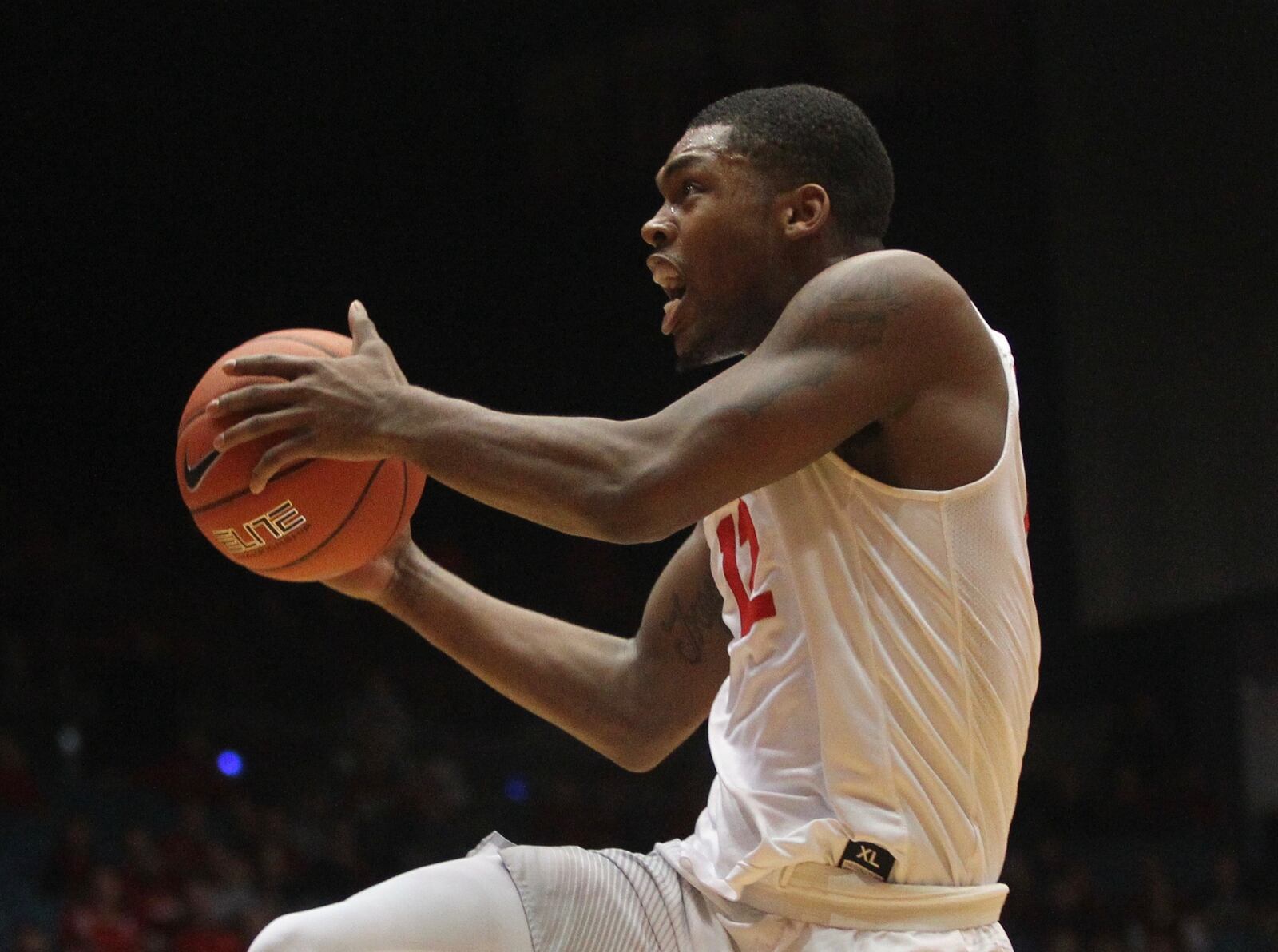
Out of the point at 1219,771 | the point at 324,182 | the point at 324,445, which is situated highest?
the point at 324,182

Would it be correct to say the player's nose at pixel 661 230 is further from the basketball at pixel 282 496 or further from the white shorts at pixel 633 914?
the white shorts at pixel 633 914

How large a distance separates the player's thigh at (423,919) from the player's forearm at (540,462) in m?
0.55

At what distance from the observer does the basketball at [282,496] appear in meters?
2.45

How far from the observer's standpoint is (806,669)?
226 cm

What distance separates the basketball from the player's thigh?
56 centimetres

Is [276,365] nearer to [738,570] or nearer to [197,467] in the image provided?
[197,467]

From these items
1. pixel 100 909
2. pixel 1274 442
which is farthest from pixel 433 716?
pixel 1274 442

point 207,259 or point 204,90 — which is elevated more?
point 204,90

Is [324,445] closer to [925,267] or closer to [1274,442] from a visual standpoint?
[925,267]

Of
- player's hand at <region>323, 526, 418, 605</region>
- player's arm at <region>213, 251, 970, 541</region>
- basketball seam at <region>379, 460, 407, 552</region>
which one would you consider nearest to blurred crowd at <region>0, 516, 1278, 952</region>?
player's hand at <region>323, 526, 418, 605</region>

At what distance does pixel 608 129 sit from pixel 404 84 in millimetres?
1379

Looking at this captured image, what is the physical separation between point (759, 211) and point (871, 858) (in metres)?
0.95

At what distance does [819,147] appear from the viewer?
2426mm

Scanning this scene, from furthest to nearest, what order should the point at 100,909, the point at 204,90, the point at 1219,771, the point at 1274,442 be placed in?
the point at 1219,771
the point at 204,90
the point at 1274,442
the point at 100,909
